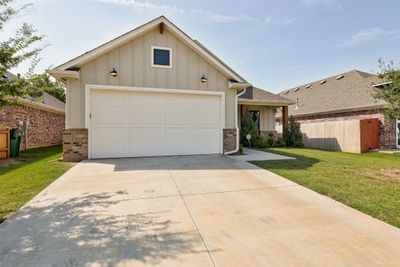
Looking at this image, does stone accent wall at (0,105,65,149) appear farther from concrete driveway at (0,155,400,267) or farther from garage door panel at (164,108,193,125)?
concrete driveway at (0,155,400,267)

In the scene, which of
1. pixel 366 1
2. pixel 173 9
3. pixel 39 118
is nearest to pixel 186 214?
pixel 173 9

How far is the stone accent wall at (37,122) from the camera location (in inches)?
484

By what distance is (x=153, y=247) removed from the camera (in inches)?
107

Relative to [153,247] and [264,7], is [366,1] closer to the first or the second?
[264,7]

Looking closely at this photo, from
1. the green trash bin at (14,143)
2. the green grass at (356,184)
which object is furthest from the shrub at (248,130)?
the green trash bin at (14,143)

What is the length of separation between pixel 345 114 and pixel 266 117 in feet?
19.0

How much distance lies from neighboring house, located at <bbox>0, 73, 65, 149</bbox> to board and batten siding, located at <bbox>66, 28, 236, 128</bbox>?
4.56 meters

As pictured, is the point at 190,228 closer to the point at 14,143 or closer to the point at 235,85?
the point at 235,85

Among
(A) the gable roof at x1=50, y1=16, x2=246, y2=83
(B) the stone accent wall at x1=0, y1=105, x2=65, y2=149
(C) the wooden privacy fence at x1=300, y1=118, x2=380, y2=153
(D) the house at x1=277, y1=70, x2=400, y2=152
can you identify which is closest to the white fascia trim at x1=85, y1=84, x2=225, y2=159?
(A) the gable roof at x1=50, y1=16, x2=246, y2=83

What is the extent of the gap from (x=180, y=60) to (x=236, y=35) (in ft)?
13.0

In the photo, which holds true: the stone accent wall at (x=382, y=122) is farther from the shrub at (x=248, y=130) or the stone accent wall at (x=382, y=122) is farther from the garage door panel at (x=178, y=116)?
the garage door panel at (x=178, y=116)

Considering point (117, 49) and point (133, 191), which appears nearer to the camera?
point (133, 191)

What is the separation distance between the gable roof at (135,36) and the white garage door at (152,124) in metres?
1.18

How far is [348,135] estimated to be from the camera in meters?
13.8
